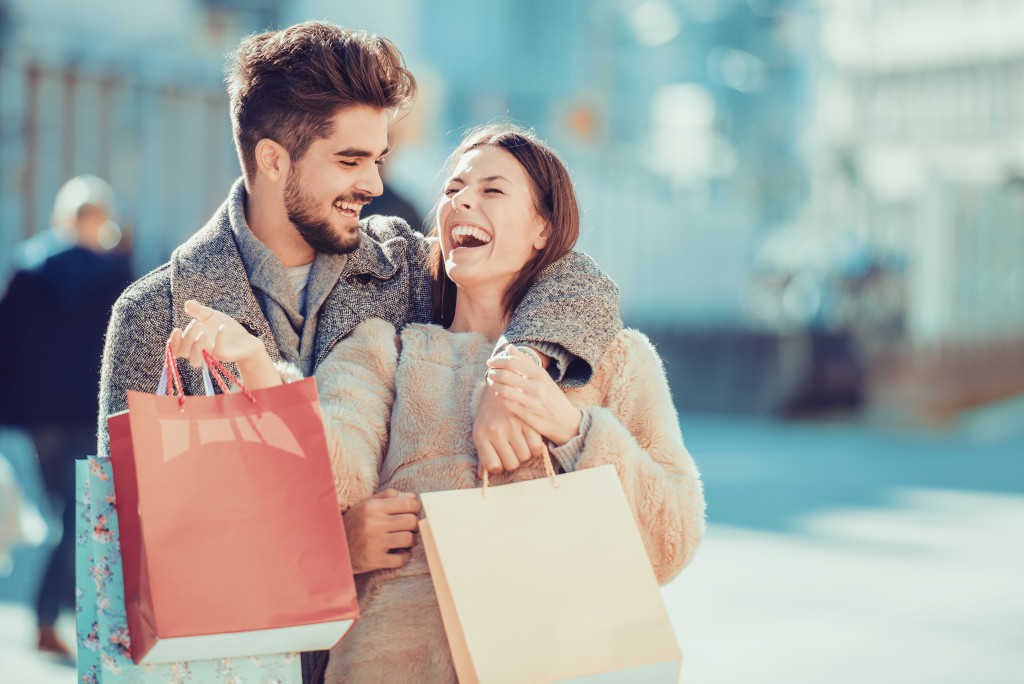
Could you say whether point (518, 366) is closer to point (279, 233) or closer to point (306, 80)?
point (279, 233)

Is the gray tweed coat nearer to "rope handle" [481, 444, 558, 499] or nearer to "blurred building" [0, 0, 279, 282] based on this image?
"rope handle" [481, 444, 558, 499]

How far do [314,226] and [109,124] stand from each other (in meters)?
6.94

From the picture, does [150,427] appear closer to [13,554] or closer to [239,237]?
[239,237]

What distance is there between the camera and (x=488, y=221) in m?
2.50

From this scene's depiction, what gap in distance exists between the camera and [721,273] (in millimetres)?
15227

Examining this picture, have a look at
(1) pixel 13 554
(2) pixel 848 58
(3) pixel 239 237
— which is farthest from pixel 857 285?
(2) pixel 848 58

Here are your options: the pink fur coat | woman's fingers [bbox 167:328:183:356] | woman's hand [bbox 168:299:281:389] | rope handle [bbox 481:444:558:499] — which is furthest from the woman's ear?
woman's fingers [bbox 167:328:183:356]

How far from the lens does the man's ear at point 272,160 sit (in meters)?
2.73

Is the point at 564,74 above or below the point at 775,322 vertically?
above

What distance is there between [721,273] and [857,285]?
169cm

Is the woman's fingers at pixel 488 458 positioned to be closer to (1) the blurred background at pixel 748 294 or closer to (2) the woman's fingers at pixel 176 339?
(2) the woman's fingers at pixel 176 339

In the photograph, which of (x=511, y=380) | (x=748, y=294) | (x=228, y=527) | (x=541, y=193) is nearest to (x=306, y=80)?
(x=541, y=193)

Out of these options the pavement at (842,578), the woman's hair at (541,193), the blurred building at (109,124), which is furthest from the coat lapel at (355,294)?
the blurred building at (109,124)

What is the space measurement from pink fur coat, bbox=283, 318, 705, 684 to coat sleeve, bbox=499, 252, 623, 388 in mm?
53
